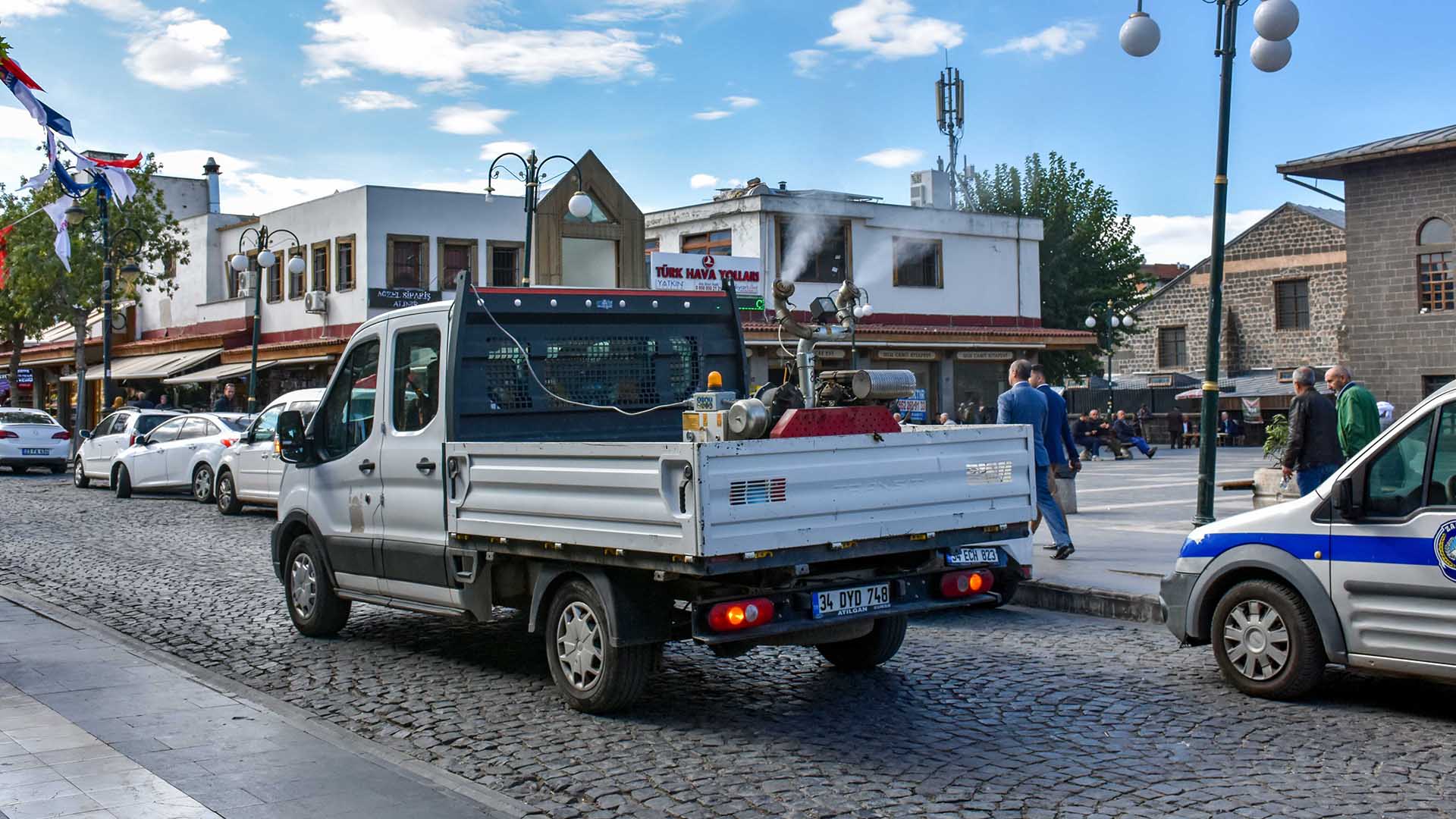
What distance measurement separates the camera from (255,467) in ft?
60.2

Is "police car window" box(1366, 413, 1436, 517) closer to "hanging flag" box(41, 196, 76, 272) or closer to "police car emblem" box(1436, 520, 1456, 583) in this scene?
"police car emblem" box(1436, 520, 1456, 583)

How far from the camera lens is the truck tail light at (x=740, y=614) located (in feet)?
19.7

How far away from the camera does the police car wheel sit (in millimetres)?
6512

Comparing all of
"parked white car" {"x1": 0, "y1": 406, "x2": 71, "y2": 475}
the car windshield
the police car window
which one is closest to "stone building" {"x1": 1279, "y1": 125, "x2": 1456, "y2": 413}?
the police car window

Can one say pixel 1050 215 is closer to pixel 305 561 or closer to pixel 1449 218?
pixel 1449 218

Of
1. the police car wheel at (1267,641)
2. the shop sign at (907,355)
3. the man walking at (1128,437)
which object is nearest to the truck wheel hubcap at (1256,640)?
the police car wheel at (1267,641)

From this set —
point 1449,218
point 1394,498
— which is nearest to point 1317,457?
point 1394,498

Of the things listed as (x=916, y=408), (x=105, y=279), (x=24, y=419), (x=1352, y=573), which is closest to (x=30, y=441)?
(x=24, y=419)

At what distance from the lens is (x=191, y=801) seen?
501 cm

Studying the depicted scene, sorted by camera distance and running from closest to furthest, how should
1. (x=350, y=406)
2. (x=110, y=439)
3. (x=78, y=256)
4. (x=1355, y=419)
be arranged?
(x=350, y=406), (x=1355, y=419), (x=110, y=439), (x=78, y=256)

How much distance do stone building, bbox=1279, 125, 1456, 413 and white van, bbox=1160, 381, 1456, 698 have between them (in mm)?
28446

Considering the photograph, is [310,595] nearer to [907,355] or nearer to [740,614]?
[740,614]

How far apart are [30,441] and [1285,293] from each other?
137 ft

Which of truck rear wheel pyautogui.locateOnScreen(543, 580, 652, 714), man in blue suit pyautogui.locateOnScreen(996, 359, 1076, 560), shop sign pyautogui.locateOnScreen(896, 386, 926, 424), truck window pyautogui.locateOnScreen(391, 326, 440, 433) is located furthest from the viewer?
shop sign pyautogui.locateOnScreen(896, 386, 926, 424)
